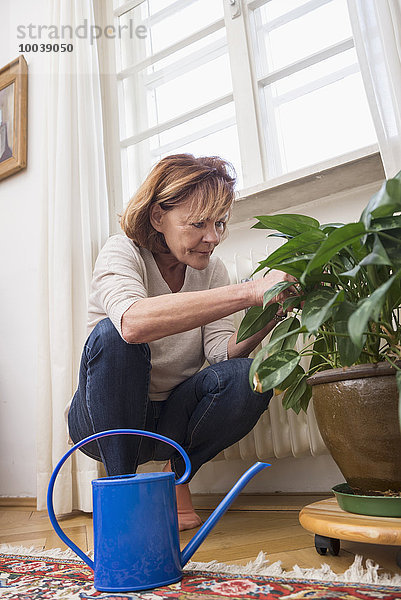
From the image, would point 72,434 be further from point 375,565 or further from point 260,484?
point 375,565

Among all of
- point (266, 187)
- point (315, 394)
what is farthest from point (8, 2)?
point (315, 394)

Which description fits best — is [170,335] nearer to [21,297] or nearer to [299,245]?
[299,245]

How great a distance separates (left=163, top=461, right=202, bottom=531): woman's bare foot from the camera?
3.92 ft

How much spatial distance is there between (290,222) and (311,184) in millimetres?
618

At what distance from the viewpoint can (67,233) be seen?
1.82m

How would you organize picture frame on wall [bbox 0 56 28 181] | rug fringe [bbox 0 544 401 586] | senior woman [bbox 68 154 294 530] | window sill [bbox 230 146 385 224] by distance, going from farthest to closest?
1. picture frame on wall [bbox 0 56 28 181]
2. window sill [bbox 230 146 385 224]
3. senior woman [bbox 68 154 294 530]
4. rug fringe [bbox 0 544 401 586]

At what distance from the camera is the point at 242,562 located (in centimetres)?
86

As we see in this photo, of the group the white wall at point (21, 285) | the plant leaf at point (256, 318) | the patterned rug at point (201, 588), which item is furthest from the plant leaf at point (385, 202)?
the white wall at point (21, 285)

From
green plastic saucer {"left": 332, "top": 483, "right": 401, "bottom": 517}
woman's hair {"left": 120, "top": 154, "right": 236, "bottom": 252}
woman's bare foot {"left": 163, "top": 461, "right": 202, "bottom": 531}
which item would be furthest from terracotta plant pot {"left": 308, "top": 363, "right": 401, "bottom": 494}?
woman's hair {"left": 120, "top": 154, "right": 236, "bottom": 252}

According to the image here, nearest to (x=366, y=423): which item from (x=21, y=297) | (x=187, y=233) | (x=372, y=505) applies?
(x=372, y=505)

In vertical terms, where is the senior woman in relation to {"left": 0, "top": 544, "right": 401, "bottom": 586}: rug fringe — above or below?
above

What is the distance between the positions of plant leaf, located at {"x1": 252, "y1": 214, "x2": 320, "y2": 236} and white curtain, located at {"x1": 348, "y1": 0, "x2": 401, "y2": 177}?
0.38 metres

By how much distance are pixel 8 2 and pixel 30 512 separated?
89.2 inches

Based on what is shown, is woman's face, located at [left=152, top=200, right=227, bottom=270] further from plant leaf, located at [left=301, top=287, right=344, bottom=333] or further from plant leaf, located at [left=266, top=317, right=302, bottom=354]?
plant leaf, located at [left=301, top=287, right=344, bottom=333]
